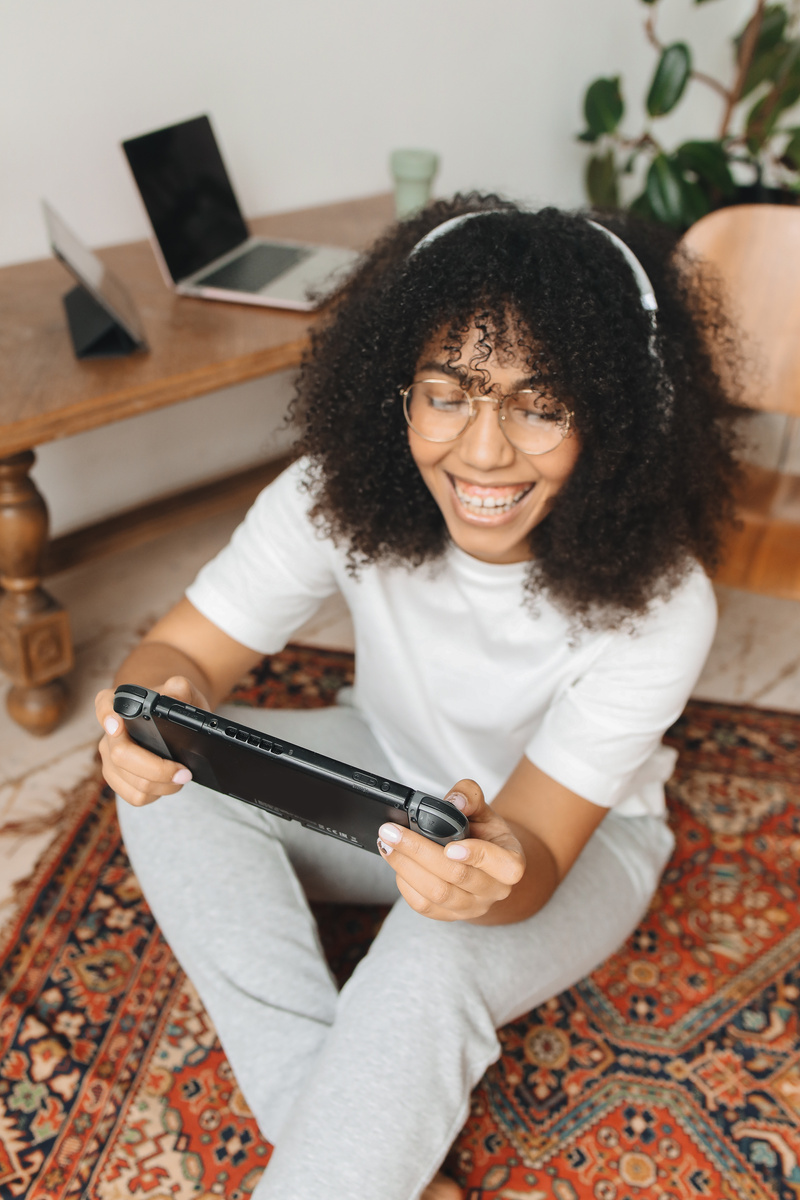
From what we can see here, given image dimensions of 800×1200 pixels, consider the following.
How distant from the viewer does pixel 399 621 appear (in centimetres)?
107

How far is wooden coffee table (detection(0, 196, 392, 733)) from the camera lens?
120 cm

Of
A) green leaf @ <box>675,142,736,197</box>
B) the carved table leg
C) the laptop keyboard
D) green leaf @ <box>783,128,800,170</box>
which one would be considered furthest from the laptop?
green leaf @ <box>783,128,800,170</box>

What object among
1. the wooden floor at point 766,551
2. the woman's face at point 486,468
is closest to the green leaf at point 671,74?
the wooden floor at point 766,551

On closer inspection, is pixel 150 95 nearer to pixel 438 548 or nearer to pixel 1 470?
pixel 1 470

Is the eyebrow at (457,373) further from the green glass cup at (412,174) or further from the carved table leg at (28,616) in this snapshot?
the green glass cup at (412,174)

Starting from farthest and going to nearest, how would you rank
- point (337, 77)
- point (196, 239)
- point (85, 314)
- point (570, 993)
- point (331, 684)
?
point (337, 77), point (331, 684), point (196, 239), point (85, 314), point (570, 993)

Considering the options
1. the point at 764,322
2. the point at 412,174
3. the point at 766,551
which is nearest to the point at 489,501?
the point at 766,551

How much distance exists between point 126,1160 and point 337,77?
1.96 m

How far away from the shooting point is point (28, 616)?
4.70 feet

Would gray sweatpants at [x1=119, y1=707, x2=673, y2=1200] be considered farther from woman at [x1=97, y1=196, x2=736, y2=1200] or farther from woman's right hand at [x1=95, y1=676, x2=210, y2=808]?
woman's right hand at [x1=95, y1=676, x2=210, y2=808]

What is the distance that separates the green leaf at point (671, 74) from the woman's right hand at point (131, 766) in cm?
207

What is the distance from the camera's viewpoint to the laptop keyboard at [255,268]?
155 cm

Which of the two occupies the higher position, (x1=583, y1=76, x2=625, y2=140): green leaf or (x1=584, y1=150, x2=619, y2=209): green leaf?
(x1=583, y1=76, x2=625, y2=140): green leaf

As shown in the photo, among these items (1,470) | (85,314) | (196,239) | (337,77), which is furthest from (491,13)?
(1,470)
